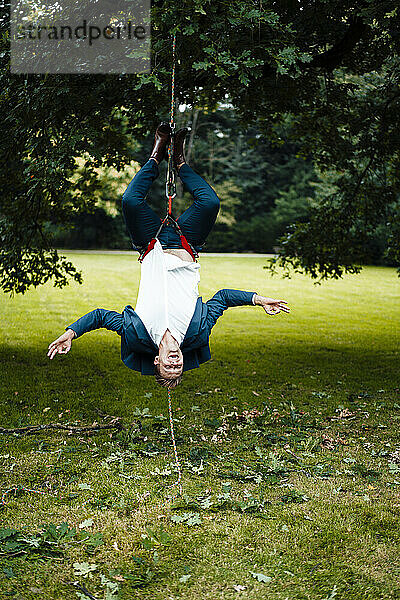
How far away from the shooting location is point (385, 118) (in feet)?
33.8

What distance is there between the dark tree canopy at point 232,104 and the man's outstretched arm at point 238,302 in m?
1.98

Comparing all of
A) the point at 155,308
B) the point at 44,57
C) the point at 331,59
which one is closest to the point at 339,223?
the point at 331,59

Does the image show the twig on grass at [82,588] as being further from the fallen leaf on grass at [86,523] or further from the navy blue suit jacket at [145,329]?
the navy blue suit jacket at [145,329]

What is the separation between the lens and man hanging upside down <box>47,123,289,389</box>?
5055 mm

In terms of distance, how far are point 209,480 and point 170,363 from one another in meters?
1.32

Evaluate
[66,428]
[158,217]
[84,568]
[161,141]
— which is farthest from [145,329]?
[66,428]

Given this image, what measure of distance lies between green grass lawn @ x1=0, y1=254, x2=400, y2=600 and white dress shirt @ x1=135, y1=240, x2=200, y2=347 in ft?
4.79

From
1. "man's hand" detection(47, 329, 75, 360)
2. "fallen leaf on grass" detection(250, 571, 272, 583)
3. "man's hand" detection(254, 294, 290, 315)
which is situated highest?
"man's hand" detection(254, 294, 290, 315)

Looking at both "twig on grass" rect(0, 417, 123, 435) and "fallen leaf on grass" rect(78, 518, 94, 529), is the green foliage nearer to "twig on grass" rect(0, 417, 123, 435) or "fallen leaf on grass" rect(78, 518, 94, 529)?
"fallen leaf on grass" rect(78, 518, 94, 529)

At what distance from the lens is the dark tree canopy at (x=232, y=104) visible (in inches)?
243

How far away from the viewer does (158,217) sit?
5379 mm

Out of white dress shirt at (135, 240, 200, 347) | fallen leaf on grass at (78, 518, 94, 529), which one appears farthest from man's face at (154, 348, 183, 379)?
fallen leaf on grass at (78, 518, 94, 529)

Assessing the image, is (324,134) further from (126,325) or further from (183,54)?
(126,325)

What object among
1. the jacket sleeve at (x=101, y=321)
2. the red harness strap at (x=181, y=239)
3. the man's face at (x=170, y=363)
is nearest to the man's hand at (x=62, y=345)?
the jacket sleeve at (x=101, y=321)
